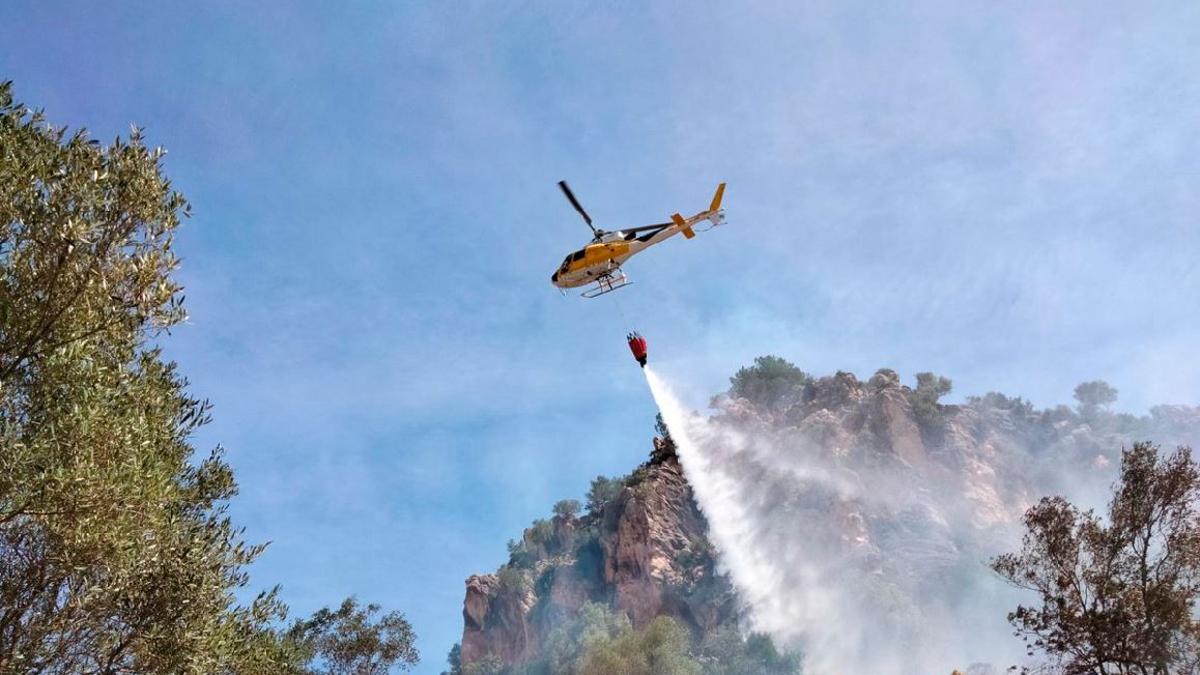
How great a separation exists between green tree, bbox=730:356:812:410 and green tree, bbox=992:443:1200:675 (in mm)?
120546

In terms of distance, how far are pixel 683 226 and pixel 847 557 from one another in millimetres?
75354

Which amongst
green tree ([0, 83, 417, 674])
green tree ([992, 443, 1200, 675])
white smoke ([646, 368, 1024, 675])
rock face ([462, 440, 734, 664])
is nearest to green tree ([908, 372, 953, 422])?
white smoke ([646, 368, 1024, 675])

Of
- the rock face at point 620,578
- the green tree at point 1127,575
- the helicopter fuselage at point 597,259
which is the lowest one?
the green tree at point 1127,575

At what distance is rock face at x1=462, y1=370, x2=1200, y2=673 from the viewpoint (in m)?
110

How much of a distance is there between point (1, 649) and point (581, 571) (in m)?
106

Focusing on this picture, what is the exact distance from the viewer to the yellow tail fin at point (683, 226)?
4884cm

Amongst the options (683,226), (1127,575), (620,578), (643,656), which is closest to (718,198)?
(683,226)

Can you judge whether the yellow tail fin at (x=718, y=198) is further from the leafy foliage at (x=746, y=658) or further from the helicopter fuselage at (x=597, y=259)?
the leafy foliage at (x=746, y=658)

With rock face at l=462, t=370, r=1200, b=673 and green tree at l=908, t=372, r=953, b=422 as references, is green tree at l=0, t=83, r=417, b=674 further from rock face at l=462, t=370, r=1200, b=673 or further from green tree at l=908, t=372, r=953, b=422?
green tree at l=908, t=372, r=953, b=422

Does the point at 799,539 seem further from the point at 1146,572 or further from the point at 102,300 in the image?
the point at 102,300

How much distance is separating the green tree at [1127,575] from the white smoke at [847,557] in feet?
207

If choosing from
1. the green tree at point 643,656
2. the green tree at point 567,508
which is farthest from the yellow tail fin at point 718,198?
the green tree at point 567,508

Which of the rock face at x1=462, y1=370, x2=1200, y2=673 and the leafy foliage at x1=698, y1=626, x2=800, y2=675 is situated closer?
the leafy foliage at x1=698, y1=626, x2=800, y2=675

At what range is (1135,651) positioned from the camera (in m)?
25.9
